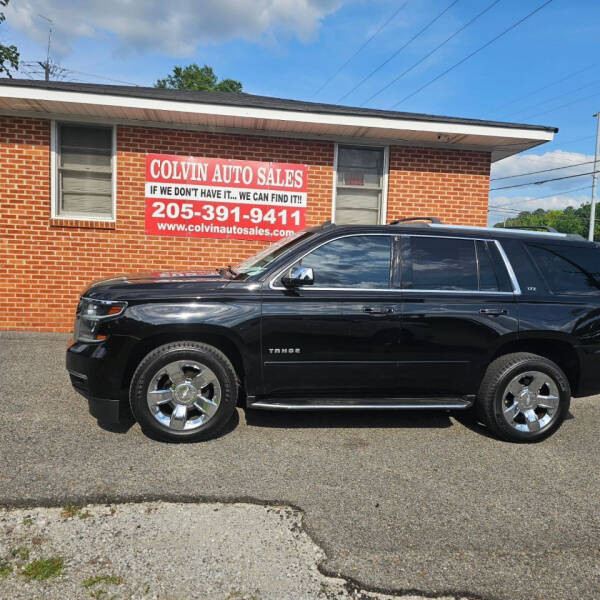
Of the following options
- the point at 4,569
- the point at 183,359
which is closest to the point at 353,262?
the point at 183,359

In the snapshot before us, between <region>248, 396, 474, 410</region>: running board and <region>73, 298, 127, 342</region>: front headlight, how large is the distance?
1.31 meters

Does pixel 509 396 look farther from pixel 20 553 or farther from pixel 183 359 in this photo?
pixel 20 553

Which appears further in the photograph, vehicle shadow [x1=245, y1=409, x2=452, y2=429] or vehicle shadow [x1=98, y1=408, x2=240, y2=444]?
vehicle shadow [x1=245, y1=409, x2=452, y2=429]

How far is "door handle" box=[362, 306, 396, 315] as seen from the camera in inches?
160

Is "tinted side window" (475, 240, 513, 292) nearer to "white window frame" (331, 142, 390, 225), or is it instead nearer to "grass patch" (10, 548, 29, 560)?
"grass patch" (10, 548, 29, 560)

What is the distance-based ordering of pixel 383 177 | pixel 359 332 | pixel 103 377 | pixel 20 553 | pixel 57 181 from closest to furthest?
pixel 20 553
pixel 103 377
pixel 359 332
pixel 57 181
pixel 383 177

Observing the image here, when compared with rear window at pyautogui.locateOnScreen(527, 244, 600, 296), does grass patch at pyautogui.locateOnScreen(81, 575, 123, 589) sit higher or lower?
lower

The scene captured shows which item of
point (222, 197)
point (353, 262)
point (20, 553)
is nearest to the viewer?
point (20, 553)

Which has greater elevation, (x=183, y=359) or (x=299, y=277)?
(x=299, y=277)

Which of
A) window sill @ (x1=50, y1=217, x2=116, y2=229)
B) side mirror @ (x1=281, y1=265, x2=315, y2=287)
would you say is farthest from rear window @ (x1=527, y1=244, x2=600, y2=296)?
window sill @ (x1=50, y1=217, x2=116, y2=229)

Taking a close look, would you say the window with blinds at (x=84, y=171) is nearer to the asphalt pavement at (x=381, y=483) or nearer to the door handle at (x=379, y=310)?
the asphalt pavement at (x=381, y=483)

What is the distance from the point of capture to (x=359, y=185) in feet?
29.3

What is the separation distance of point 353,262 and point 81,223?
5.76m

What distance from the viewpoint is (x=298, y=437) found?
13.7 ft
